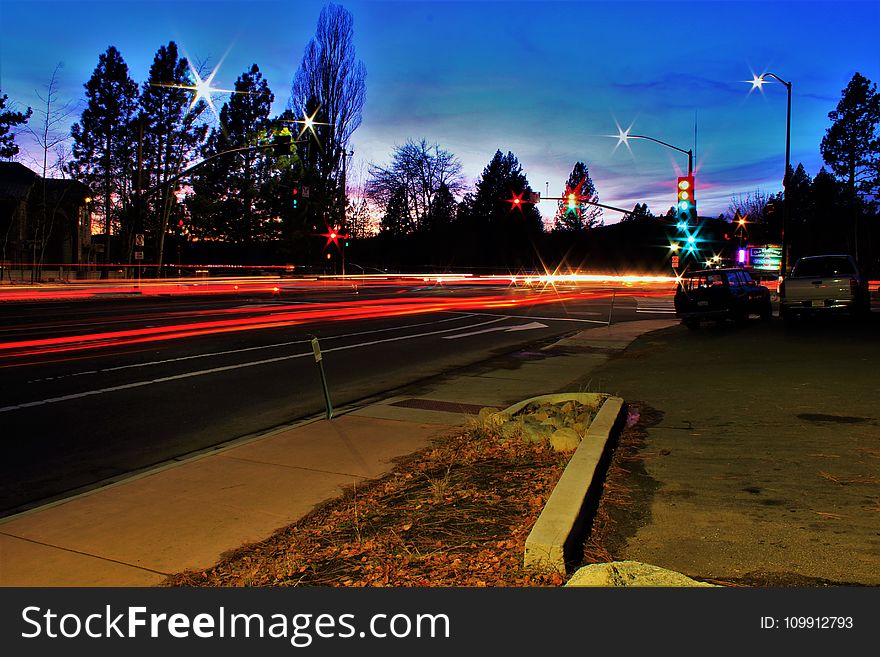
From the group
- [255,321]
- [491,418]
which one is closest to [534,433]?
[491,418]

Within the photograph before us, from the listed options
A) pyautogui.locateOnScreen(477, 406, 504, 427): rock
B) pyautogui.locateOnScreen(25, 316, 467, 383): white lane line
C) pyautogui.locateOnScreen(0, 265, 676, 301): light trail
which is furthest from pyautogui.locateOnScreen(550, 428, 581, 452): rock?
pyautogui.locateOnScreen(0, 265, 676, 301): light trail

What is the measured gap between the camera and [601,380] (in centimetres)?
1128

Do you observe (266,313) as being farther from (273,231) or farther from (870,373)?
(273,231)

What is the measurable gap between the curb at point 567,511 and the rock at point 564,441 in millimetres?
96

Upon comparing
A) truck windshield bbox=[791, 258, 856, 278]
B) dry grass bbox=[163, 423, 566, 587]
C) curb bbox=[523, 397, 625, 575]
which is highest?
truck windshield bbox=[791, 258, 856, 278]

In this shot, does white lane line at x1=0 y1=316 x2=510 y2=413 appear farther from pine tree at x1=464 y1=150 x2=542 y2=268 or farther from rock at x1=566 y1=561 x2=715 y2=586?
pine tree at x1=464 y1=150 x2=542 y2=268

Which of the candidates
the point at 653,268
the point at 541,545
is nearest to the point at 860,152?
the point at 653,268

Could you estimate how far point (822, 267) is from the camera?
19.4 metres

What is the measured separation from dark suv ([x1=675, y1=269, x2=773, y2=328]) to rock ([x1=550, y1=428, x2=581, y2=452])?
13.7 meters

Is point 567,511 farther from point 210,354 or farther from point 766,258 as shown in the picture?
point 766,258

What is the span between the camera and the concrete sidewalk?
4367mm

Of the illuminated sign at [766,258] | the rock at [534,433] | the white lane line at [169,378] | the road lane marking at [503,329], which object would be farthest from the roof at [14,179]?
the illuminated sign at [766,258]

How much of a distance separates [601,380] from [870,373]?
163 inches

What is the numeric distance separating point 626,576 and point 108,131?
201ft
